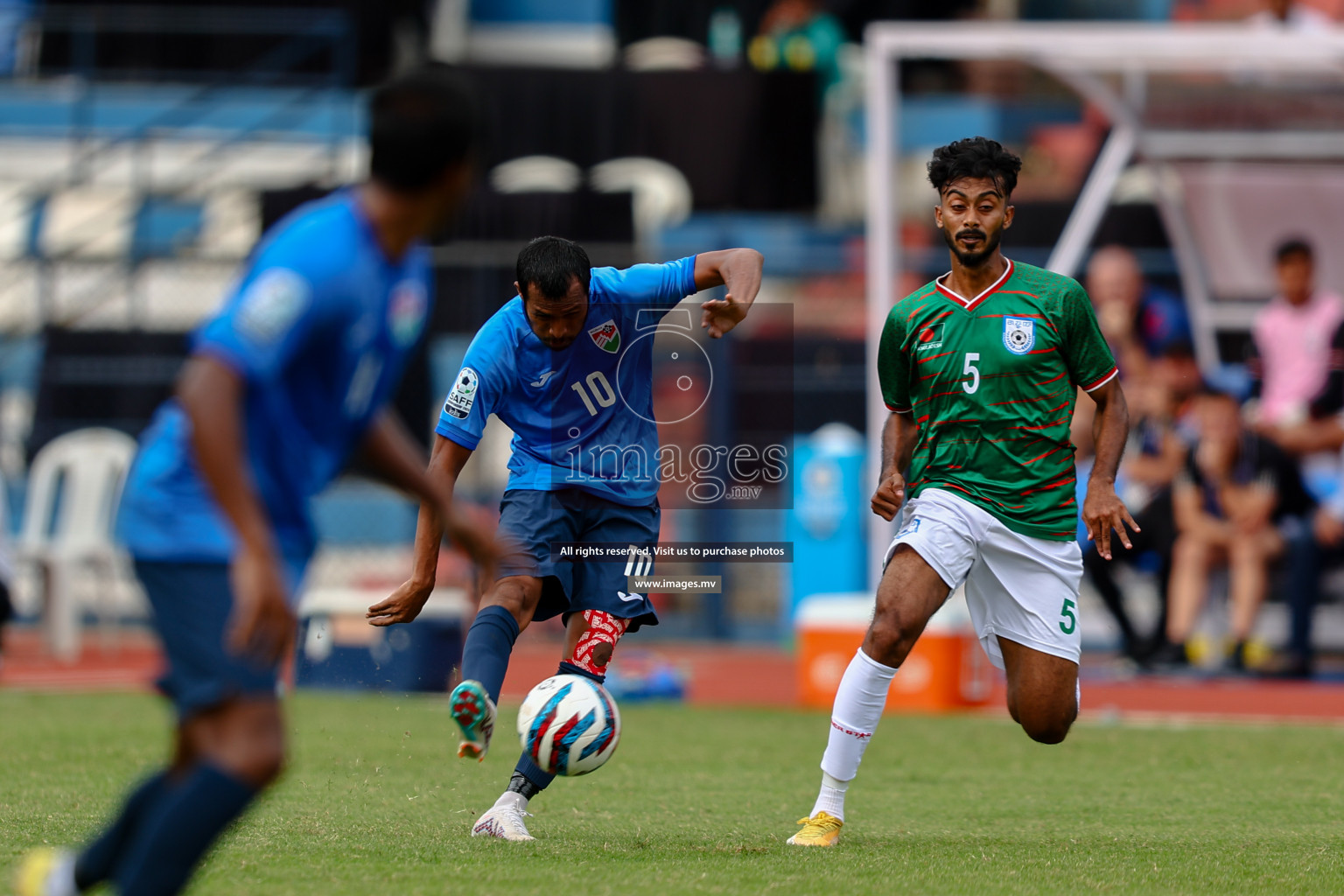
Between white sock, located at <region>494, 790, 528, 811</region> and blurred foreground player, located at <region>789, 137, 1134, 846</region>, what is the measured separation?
0.97 m

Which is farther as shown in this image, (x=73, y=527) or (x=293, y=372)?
(x=73, y=527)

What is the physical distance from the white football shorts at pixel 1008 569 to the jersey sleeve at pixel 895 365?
37cm

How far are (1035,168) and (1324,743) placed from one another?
10120mm

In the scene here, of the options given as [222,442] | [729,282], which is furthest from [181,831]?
[729,282]

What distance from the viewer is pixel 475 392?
20.7 feet

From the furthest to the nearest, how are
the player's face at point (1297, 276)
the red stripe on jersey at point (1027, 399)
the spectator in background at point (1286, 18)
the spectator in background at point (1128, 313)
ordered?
the spectator in background at point (1286, 18), the spectator in background at point (1128, 313), the player's face at point (1297, 276), the red stripe on jersey at point (1027, 399)

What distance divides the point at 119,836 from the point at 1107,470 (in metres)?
3.74

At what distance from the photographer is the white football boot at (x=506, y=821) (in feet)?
20.1

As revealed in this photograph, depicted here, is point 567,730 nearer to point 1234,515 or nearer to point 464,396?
point 464,396

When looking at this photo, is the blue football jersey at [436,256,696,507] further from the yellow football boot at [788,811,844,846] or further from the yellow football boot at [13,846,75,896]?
the yellow football boot at [13,846,75,896]

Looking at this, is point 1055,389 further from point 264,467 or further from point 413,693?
point 413,693

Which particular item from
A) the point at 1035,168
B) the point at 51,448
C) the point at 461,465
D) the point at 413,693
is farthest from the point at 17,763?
the point at 1035,168

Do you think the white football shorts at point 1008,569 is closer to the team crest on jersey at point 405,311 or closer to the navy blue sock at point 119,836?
the team crest on jersey at point 405,311

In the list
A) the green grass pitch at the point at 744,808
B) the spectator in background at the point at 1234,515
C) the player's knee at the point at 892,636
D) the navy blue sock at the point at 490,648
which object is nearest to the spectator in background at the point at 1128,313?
the spectator in background at the point at 1234,515
